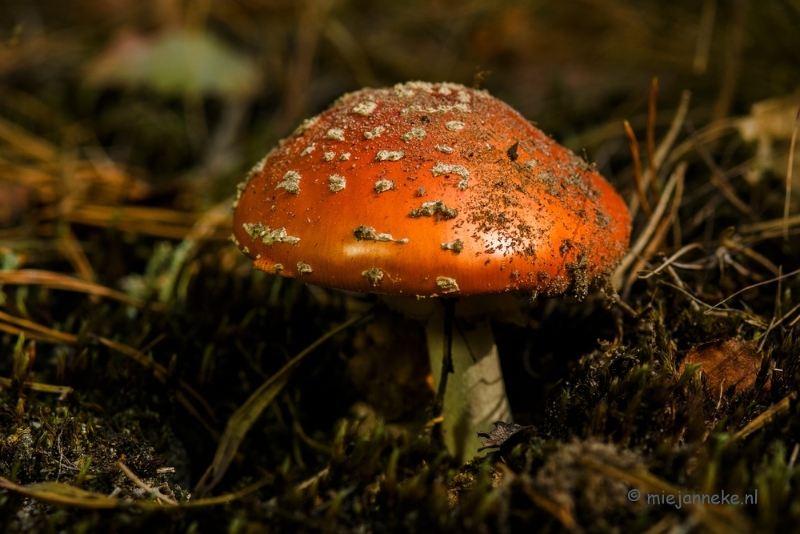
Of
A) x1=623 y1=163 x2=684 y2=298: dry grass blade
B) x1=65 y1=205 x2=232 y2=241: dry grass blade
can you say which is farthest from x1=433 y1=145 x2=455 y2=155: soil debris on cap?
x1=65 y1=205 x2=232 y2=241: dry grass blade

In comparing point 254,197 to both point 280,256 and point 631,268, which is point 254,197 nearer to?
point 280,256

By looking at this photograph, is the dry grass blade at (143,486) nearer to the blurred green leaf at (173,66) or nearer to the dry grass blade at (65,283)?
the dry grass blade at (65,283)

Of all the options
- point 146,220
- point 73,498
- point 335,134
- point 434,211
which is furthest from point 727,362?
point 146,220

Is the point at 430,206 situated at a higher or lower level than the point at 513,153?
lower

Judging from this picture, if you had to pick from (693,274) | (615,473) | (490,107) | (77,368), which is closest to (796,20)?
(693,274)

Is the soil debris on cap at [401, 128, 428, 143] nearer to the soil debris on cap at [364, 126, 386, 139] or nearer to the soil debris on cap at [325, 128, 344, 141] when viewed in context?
the soil debris on cap at [364, 126, 386, 139]

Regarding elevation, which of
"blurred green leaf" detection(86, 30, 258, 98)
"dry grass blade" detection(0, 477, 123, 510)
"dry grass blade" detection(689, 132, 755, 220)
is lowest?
"dry grass blade" detection(0, 477, 123, 510)

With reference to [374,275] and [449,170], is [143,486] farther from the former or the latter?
[449,170]
